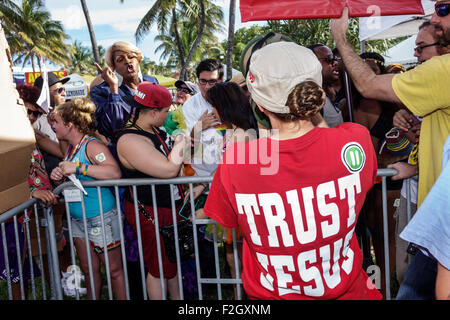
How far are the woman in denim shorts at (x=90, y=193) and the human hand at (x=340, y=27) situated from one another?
74.3 inches

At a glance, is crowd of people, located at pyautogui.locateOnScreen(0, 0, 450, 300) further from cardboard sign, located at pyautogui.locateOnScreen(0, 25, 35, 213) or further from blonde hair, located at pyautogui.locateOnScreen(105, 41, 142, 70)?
cardboard sign, located at pyautogui.locateOnScreen(0, 25, 35, 213)

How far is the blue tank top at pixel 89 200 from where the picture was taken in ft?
10.6

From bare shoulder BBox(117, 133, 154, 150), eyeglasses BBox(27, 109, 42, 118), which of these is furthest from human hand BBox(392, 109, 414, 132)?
eyeglasses BBox(27, 109, 42, 118)

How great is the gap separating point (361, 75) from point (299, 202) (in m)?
1.12

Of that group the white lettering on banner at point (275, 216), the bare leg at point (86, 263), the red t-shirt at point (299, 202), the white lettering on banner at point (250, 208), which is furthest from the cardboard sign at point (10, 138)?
the white lettering on banner at point (275, 216)

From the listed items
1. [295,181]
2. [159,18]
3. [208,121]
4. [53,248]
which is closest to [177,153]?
[208,121]

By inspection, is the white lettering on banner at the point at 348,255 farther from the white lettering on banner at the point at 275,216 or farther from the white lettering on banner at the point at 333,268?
the white lettering on banner at the point at 275,216

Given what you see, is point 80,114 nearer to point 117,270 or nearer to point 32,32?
point 117,270

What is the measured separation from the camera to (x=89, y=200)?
3.25m

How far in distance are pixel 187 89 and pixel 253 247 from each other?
5.73m
